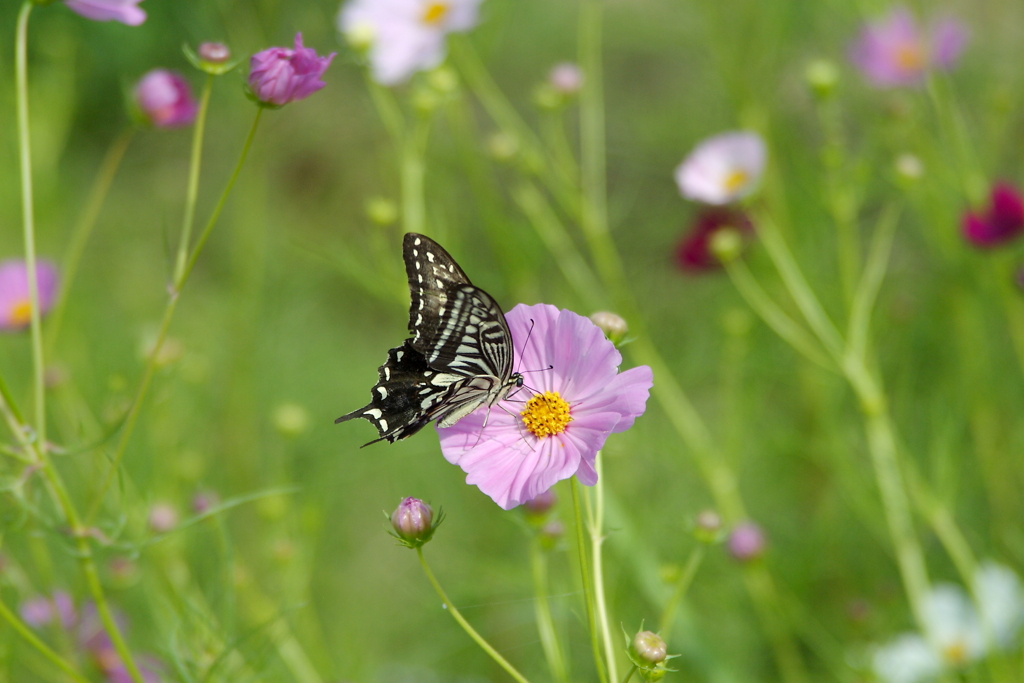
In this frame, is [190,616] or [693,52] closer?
[190,616]

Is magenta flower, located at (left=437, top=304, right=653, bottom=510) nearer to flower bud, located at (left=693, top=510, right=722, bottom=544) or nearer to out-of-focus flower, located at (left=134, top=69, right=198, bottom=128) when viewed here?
flower bud, located at (left=693, top=510, right=722, bottom=544)

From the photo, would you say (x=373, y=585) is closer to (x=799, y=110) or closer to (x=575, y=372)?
(x=575, y=372)

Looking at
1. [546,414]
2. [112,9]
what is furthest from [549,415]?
[112,9]

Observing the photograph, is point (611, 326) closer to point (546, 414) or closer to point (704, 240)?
point (546, 414)

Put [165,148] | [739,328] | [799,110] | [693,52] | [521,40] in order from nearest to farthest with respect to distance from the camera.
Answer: [739,328] < [693,52] < [799,110] < [521,40] < [165,148]

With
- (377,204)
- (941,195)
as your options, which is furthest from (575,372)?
(941,195)
